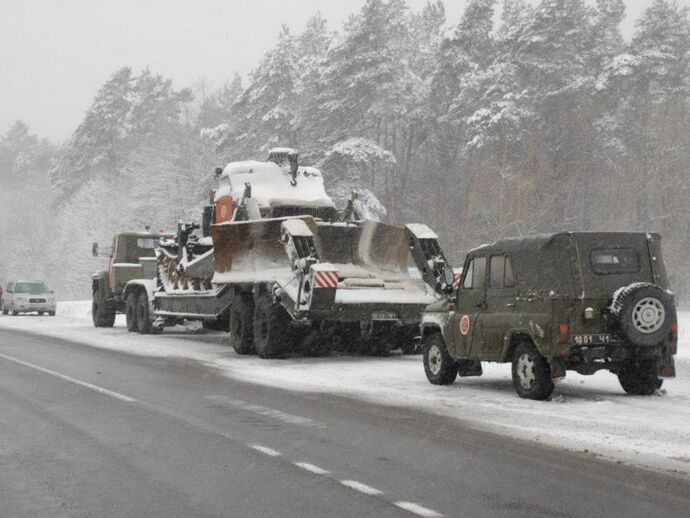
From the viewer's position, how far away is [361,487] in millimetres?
6859

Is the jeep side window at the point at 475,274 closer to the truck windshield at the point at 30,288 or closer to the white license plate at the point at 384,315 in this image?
the white license plate at the point at 384,315

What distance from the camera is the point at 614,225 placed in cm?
4488

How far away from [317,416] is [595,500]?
4343 mm

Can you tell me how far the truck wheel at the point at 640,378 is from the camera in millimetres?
11875

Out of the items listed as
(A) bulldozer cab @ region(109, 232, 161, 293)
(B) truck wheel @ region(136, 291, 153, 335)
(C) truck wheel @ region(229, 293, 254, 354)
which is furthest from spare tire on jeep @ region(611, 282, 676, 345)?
(A) bulldozer cab @ region(109, 232, 161, 293)

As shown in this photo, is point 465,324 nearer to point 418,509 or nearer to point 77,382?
point 77,382

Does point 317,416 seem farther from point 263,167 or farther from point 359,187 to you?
point 359,187

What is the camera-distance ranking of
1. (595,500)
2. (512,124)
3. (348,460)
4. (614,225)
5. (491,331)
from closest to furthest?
1. (595,500)
2. (348,460)
3. (491,331)
4. (614,225)
5. (512,124)

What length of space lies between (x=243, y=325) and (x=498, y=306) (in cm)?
745

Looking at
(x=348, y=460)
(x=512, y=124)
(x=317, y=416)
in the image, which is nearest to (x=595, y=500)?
(x=348, y=460)

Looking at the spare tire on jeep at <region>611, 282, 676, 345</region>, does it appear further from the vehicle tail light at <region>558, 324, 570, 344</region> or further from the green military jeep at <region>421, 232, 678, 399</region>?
the vehicle tail light at <region>558, 324, 570, 344</region>

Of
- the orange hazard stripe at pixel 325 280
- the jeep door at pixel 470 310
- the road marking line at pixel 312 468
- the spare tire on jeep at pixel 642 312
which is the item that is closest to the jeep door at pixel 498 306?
the jeep door at pixel 470 310

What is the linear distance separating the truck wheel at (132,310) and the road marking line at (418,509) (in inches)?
809

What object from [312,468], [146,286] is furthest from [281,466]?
[146,286]
